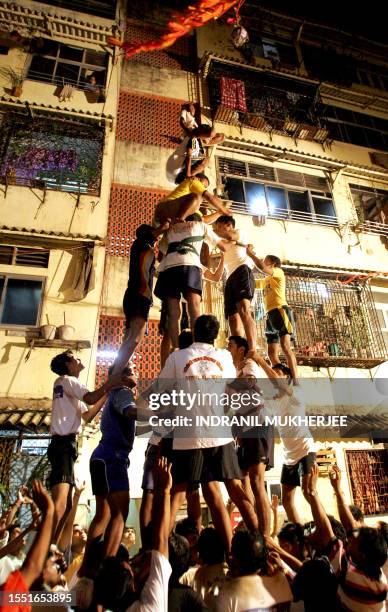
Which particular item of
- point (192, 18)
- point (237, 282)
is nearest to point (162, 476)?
point (237, 282)

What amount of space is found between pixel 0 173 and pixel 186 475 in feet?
36.6

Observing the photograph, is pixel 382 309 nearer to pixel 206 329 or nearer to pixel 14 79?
pixel 206 329

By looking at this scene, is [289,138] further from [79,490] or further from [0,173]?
[79,490]

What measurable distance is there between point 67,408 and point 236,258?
11.0ft

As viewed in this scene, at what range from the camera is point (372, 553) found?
2.61 metres

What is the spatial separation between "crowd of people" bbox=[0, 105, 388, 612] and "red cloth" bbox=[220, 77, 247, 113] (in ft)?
32.1

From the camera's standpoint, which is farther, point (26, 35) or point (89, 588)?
point (26, 35)

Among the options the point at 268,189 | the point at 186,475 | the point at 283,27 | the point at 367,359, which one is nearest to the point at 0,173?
the point at 268,189

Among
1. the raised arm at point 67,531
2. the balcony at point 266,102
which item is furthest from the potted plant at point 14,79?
the raised arm at point 67,531

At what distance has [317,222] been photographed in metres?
13.9

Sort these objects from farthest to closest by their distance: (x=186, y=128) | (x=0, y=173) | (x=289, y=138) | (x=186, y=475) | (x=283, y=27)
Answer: (x=283, y=27)
(x=289, y=138)
(x=0, y=173)
(x=186, y=128)
(x=186, y=475)

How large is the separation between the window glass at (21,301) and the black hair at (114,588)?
819 cm

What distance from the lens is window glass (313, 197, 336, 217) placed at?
14328 millimetres

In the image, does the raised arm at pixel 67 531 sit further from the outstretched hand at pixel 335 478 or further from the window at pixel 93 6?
the window at pixel 93 6
